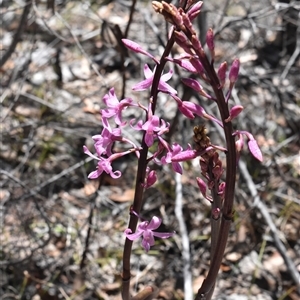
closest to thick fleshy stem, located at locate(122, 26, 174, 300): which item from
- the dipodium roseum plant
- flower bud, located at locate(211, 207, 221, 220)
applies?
the dipodium roseum plant

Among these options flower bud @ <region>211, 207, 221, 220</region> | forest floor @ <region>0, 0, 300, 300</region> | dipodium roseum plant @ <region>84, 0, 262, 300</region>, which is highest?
dipodium roseum plant @ <region>84, 0, 262, 300</region>

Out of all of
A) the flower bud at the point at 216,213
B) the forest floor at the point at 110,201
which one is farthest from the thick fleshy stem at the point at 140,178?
the forest floor at the point at 110,201

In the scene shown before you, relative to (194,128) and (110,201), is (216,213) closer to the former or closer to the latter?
(194,128)

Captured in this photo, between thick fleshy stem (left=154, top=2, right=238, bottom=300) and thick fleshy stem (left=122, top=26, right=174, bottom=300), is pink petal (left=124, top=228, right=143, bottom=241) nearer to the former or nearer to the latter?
thick fleshy stem (left=122, top=26, right=174, bottom=300)

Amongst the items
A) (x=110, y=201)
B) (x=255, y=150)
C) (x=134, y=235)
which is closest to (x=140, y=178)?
(x=134, y=235)

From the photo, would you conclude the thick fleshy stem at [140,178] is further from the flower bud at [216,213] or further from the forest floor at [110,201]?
the forest floor at [110,201]

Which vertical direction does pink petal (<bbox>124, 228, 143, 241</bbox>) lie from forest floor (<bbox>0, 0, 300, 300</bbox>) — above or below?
above

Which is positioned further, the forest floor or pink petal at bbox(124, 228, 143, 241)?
the forest floor

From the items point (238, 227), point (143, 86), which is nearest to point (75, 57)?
point (238, 227)
